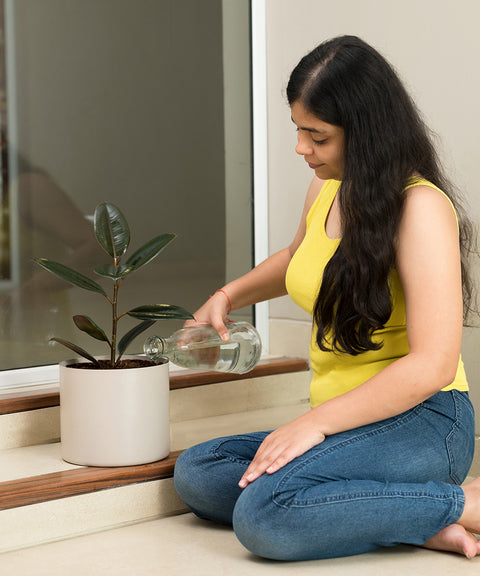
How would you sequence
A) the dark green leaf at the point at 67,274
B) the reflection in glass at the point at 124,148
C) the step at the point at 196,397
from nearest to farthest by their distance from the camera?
1. the dark green leaf at the point at 67,274
2. the step at the point at 196,397
3. the reflection in glass at the point at 124,148

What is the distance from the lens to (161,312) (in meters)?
1.51

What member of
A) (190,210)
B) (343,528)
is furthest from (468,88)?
(343,528)

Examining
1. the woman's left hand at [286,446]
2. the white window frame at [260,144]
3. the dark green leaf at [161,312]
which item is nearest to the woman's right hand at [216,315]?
the dark green leaf at [161,312]

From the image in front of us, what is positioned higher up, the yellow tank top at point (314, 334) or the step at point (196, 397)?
the yellow tank top at point (314, 334)

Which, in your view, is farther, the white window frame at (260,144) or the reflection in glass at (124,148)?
the white window frame at (260,144)

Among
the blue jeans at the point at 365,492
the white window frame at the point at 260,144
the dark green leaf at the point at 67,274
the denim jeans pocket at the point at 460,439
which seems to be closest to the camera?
the blue jeans at the point at 365,492

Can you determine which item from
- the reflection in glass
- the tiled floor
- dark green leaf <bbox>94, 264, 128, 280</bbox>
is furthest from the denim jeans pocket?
the reflection in glass

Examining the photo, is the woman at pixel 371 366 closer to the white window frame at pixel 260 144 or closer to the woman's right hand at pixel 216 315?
the woman's right hand at pixel 216 315

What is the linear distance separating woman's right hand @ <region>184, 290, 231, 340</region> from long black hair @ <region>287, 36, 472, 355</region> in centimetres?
29

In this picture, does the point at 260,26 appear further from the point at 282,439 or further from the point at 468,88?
the point at 282,439

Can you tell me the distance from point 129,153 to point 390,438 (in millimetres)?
1138

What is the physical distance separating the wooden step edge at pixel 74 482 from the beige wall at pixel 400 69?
73cm

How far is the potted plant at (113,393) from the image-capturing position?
149 centimetres

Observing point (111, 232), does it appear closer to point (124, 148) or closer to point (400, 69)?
point (124, 148)
